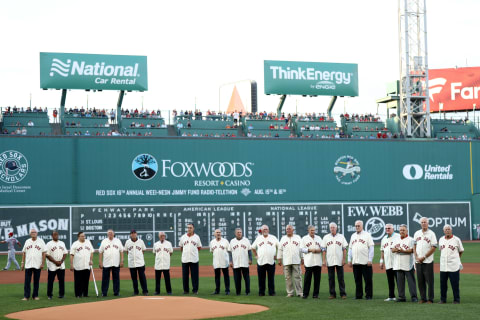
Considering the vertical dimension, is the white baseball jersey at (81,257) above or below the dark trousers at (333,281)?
above

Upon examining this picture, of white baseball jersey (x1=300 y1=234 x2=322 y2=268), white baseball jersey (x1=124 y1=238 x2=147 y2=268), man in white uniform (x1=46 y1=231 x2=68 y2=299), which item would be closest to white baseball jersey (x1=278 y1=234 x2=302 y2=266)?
white baseball jersey (x1=300 y1=234 x2=322 y2=268)

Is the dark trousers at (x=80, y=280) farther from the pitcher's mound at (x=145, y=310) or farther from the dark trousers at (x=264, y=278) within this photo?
the dark trousers at (x=264, y=278)

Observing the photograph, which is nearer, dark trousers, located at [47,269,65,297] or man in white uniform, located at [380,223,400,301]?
man in white uniform, located at [380,223,400,301]

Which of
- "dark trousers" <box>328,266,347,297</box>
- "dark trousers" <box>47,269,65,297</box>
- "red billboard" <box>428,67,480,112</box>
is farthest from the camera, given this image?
"red billboard" <box>428,67,480,112</box>

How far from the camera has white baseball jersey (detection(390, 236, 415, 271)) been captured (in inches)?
677

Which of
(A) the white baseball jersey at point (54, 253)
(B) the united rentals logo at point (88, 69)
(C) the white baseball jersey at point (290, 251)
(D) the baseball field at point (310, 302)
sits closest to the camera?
(D) the baseball field at point (310, 302)

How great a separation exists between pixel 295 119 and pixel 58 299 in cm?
3022

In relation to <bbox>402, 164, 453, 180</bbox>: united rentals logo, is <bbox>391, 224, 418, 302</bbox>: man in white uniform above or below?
below

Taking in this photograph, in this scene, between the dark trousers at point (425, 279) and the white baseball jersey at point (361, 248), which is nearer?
the dark trousers at point (425, 279)

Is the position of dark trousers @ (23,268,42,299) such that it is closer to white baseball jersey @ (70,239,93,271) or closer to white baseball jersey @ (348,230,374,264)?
white baseball jersey @ (70,239,93,271)

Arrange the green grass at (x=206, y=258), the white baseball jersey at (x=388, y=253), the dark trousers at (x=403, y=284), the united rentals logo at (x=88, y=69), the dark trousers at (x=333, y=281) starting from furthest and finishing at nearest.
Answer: the united rentals logo at (x=88, y=69) → the green grass at (x=206, y=258) → the dark trousers at (x=333, y=281) → the white baseball jersey at (x=388, y=253) → the dark trousers at (x=403, y=284)

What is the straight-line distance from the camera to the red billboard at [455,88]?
5866 cm

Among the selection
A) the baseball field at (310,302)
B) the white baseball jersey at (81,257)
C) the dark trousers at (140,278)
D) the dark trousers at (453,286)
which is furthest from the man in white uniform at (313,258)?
the white baseball jersey at (81,257)

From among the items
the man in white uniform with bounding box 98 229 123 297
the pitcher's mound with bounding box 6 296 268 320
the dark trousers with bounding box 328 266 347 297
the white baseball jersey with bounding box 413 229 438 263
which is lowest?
the pitcher's mound with bounding box 6 296 268 320
